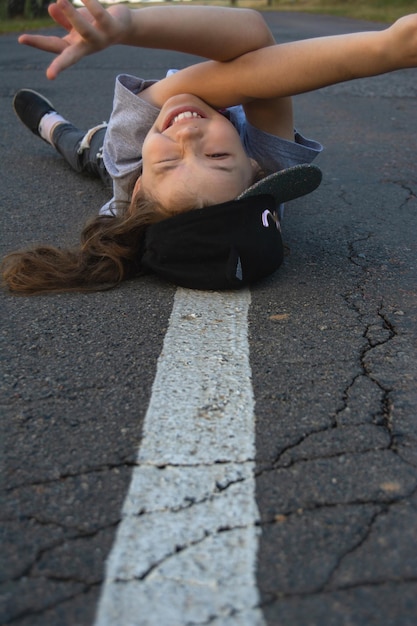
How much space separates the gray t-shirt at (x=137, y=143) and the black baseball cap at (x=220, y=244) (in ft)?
1.54

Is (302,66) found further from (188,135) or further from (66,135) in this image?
(66,135)

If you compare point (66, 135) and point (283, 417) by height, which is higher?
point (283, 417)

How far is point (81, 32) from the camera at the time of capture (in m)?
2.45

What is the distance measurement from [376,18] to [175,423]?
55.2 ft

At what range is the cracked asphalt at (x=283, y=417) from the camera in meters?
1.46

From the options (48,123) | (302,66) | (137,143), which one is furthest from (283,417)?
(48,123)

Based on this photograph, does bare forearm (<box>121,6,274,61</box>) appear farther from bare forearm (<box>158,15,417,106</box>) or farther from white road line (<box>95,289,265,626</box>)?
white road line (<box>95,289,265,626</box>)

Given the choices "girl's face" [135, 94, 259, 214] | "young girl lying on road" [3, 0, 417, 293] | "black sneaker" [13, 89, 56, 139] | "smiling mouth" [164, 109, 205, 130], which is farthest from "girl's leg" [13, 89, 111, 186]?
"girl's face" [135, 94, 259, 214]

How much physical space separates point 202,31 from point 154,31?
20 cm

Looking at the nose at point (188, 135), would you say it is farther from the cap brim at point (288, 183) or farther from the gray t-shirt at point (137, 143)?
the gray t-shirt at point (137, 143)

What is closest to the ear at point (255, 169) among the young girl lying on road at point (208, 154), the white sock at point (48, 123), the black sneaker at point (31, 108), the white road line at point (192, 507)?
the young girl lying on road at point (208, 154)

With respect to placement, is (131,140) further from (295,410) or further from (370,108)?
(370,108)

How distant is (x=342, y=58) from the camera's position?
2.89 meters

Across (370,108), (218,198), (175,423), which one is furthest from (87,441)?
(370,108)
